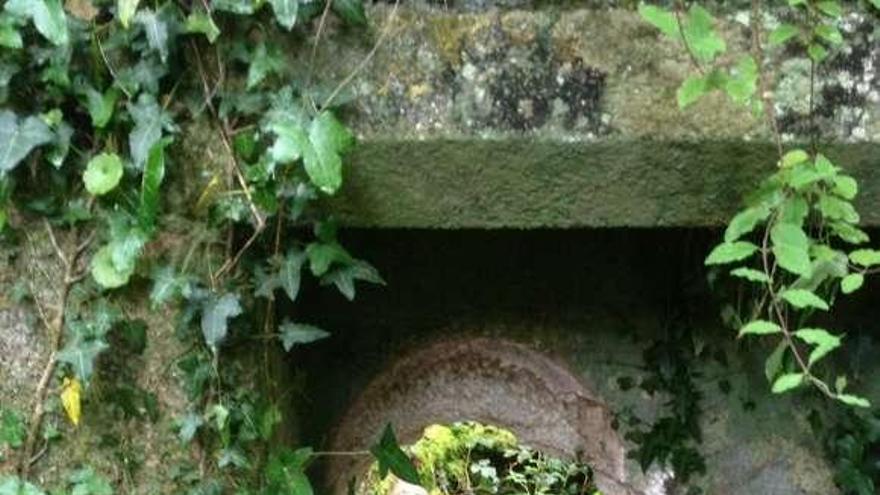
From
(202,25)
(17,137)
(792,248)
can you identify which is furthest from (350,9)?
(792,248)

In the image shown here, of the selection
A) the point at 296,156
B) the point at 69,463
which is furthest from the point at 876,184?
the point at 69,463

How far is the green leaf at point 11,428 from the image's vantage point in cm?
209

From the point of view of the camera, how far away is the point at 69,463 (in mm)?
2121

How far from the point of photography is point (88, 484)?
209cm

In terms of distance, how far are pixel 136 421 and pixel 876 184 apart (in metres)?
1.33

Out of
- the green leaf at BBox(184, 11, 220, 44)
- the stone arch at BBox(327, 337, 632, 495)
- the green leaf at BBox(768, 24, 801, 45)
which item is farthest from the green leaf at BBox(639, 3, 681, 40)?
the stone arch at BBox(327, 337, 632, 495)

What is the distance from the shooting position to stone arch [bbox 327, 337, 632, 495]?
10.1 feet

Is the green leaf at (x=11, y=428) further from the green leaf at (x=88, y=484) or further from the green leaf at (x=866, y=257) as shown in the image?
the green leaf at (x=866, y=257)

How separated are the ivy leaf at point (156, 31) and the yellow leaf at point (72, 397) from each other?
573 millimetres

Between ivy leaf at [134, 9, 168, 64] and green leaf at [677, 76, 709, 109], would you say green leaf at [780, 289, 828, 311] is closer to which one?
green leaf at [677, 76, 709, 109]

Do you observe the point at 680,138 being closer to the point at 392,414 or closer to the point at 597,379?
the point at 597,379

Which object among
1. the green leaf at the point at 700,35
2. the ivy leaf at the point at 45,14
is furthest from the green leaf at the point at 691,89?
the ivy leaf at the point at 45,14

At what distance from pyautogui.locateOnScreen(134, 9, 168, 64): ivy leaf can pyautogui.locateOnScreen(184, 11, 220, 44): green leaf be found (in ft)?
0.13

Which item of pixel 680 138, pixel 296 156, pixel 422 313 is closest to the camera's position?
pixel 296 156
